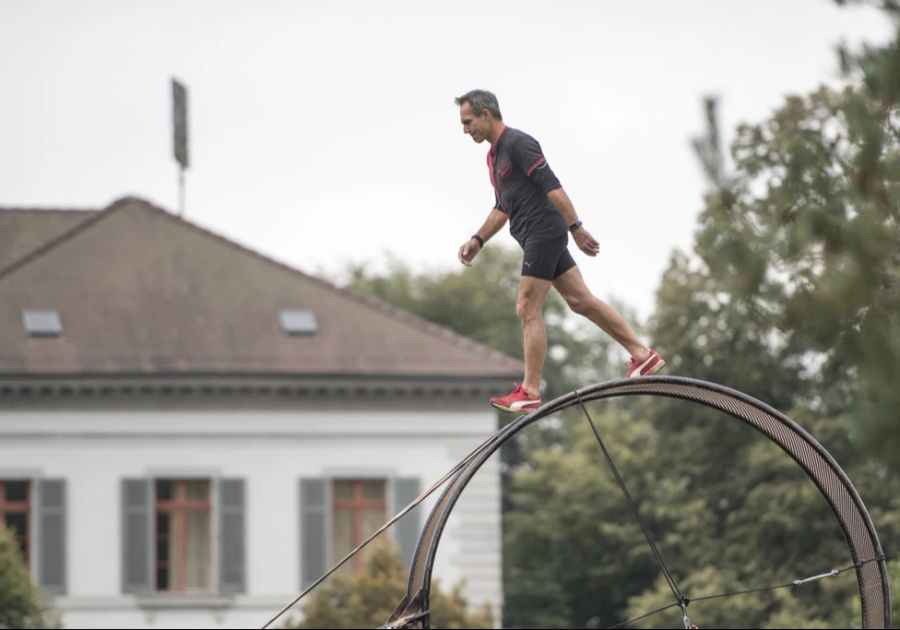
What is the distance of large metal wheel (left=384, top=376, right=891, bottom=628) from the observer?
12594 millimetres

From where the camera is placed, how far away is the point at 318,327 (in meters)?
40.1

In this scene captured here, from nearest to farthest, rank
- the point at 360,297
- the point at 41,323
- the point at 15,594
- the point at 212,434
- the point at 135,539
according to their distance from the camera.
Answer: the point at 15,594 → the point at 135,539 → the point at 41,323 → the point at 212,434 → the point at 360,297

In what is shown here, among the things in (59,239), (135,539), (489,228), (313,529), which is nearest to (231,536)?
(313,529)

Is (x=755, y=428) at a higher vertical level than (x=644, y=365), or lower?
lower

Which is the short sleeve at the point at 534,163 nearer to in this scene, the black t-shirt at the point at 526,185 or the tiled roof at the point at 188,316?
the black t-shirt at the point at 526,185

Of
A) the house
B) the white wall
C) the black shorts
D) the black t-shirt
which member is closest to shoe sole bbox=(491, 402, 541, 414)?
the black shorts

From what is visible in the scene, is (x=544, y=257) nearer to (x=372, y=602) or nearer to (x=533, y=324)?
(x=533, y=324)

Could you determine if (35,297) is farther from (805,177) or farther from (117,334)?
(805,177)

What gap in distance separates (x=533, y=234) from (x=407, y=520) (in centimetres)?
2598

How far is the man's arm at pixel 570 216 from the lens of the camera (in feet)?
41.8

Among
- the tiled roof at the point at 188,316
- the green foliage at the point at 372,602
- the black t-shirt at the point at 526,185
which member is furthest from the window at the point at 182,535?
the black t-shirt at the point at 526,185

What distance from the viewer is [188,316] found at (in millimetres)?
39750

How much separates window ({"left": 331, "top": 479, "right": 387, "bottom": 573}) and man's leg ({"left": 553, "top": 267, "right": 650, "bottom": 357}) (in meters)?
26.9

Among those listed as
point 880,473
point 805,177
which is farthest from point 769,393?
point 805,177
